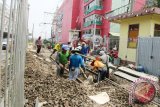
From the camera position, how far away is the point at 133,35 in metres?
20.9

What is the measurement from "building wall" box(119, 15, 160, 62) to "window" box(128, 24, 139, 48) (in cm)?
30

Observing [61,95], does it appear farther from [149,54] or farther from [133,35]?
[133,35]

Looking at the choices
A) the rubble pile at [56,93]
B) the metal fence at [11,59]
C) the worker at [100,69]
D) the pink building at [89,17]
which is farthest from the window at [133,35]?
the pink building at [89,17]

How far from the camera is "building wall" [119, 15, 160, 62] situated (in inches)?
735

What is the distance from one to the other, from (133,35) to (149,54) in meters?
4.08

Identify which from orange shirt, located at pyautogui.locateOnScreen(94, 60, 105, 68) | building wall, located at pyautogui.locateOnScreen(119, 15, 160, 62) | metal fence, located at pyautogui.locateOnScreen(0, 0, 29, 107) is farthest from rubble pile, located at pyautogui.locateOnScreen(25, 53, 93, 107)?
building wall, located at pyautogui.locateOnScreen(119, 15, 160, 62)

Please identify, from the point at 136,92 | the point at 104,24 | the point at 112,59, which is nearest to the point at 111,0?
the point at 104,24

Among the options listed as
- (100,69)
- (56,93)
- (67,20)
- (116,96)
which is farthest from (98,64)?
(67,20)

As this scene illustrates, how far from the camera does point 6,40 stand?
192cm

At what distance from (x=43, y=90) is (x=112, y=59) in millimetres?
15300

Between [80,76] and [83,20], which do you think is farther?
[83,20]

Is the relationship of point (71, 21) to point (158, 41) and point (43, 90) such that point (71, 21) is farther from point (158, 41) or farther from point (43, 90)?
point (43, 90)

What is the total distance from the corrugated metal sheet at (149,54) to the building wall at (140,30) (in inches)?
43.2

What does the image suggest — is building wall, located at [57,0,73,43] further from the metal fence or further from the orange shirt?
the metal fence
